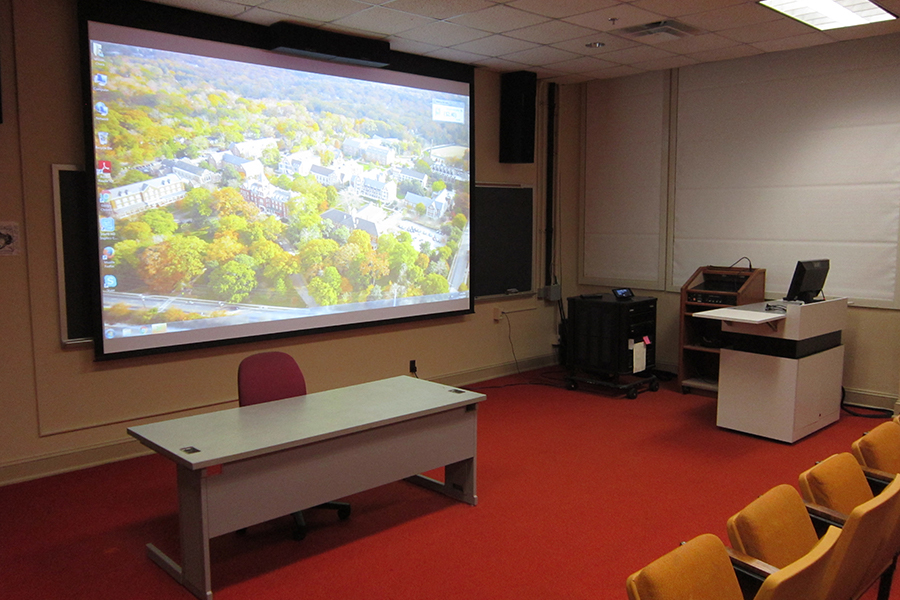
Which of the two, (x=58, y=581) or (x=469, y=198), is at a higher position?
(x=469, y=198)

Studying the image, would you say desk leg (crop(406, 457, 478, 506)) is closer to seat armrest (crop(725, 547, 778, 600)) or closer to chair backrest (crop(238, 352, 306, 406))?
chair backrest (crop(238, 352, 306, 406))

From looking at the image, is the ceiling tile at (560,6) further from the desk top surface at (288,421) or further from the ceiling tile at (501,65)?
the desk top surface at (288,421)

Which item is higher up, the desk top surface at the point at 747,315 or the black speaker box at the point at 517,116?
the black speaker box at the point at 517,116

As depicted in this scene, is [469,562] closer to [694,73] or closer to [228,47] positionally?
[228,47]

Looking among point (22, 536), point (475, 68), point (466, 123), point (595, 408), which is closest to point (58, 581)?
point (22, 536)

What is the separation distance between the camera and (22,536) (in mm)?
3404

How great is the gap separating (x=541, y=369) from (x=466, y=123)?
2713 mm

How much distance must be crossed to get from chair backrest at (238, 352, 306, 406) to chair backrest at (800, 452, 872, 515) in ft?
8.24

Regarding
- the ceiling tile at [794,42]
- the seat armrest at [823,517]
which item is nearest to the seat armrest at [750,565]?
the seat armrest at [823,517]

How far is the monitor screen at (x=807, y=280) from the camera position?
4812mm

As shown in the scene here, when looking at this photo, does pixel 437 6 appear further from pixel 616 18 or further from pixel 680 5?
pixel 680 5

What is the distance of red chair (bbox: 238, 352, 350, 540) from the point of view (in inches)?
139

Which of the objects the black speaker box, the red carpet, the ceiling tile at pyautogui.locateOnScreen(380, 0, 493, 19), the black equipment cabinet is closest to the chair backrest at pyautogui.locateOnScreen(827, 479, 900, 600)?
the red carpet

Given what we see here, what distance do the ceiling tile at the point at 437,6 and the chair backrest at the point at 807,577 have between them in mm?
3669
